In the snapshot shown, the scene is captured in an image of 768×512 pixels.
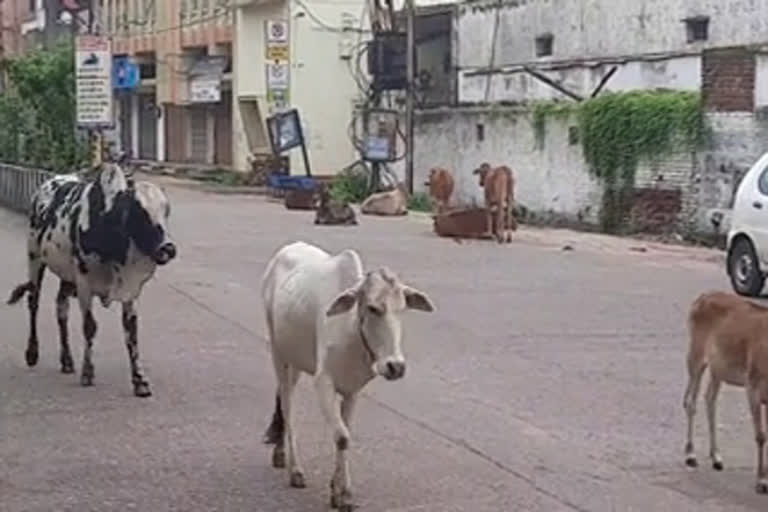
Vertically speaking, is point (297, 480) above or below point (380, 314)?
below

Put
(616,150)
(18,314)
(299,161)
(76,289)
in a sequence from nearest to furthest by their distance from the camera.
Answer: (76,289)
(18,314)
(616,150)
(299,161)

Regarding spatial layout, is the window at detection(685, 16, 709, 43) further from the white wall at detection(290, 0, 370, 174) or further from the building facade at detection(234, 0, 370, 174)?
the white wall at detection(290, 0, 370, 174)

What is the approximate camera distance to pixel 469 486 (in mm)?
9273

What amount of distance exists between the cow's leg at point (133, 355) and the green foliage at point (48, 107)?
776 inches

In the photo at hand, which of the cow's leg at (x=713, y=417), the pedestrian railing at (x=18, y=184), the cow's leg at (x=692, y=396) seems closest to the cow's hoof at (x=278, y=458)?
the cow's leg at (x=692, y=396)

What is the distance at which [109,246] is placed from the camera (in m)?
12.5

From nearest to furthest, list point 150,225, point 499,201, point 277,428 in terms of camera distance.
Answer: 1. point 277,428
2. point 150,225
3. point 499,201

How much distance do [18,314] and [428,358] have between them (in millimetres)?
5058

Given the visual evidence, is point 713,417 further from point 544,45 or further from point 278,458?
point 544,45

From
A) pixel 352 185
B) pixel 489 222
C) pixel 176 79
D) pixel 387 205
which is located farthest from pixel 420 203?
pixel 176 79

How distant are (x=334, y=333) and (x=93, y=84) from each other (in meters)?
21.7

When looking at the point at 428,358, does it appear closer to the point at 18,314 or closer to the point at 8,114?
the point at 18,314

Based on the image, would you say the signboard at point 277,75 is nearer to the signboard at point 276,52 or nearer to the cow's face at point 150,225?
the signboard at point 276,52

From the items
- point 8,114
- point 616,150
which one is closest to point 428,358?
point 616,150
